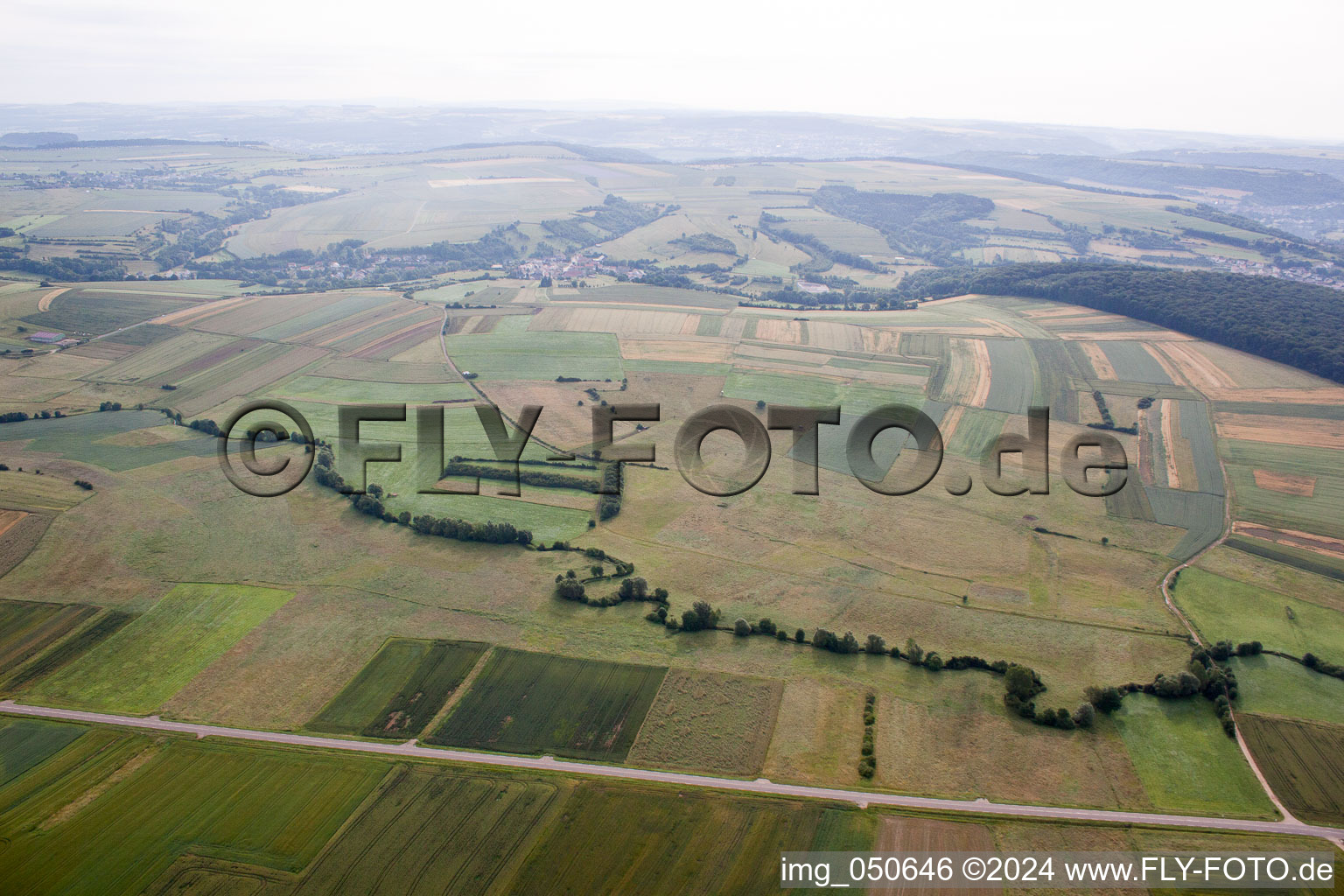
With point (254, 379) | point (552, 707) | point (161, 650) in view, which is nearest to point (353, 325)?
point (254, 379)

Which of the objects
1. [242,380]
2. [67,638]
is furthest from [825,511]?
[242,380]

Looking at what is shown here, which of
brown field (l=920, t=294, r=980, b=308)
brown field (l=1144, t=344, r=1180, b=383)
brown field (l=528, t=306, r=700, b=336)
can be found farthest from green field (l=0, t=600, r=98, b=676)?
brown field (l=920, t=294, r=980, b=308)

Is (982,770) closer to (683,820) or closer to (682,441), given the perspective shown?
(683,820)

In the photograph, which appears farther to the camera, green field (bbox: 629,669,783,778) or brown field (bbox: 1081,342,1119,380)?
brown field (bbox: 1081,342,1119,380)

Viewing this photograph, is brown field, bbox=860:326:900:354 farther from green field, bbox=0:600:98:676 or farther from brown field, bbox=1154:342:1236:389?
green field, bbox=0:600:98:676

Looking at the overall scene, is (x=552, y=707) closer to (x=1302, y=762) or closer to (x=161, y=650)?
(x=161, y=650)

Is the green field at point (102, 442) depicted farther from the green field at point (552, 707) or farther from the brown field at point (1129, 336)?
the brown field at point (1129, 336)
